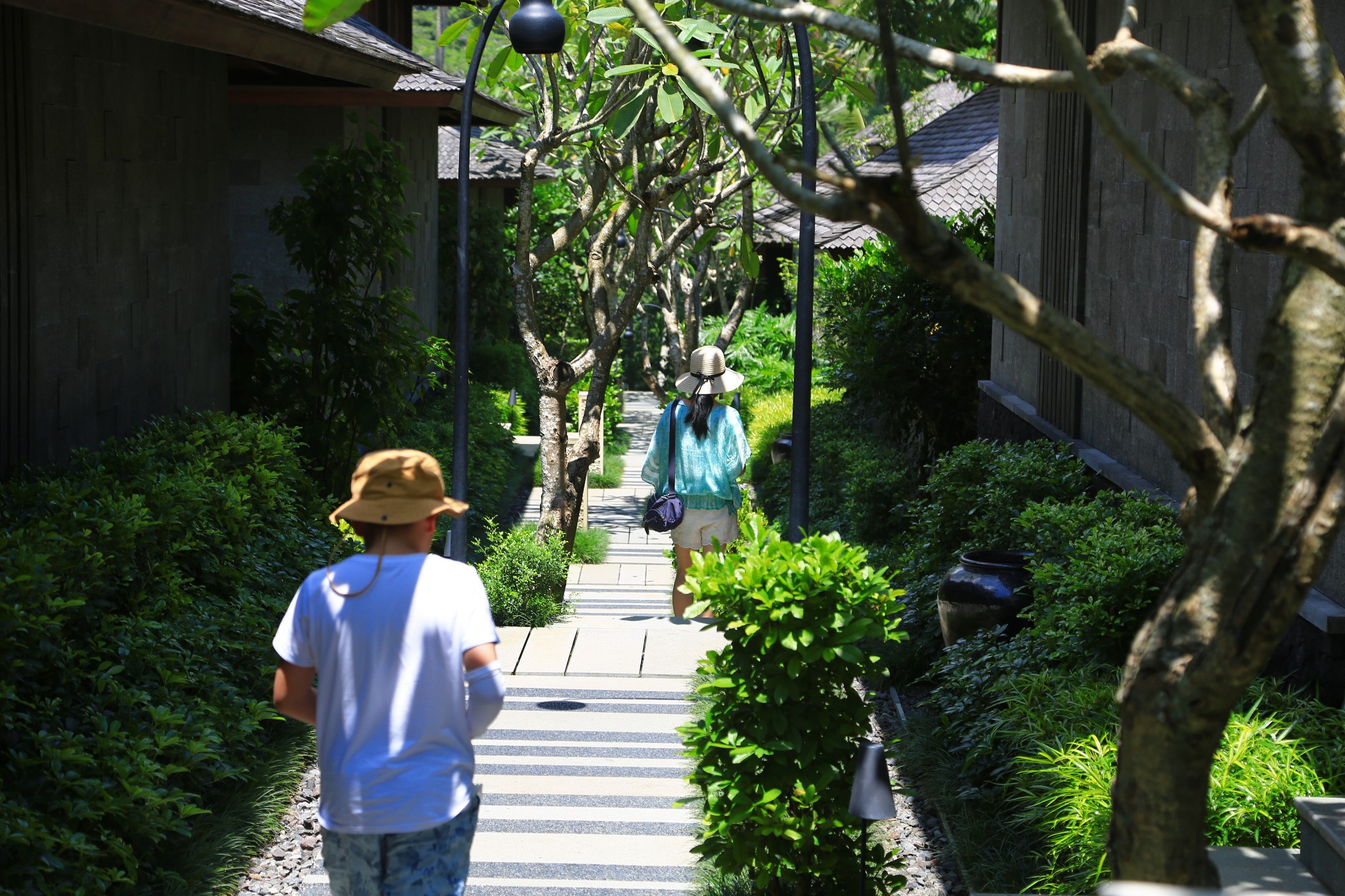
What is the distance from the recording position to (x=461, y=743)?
11.0ft

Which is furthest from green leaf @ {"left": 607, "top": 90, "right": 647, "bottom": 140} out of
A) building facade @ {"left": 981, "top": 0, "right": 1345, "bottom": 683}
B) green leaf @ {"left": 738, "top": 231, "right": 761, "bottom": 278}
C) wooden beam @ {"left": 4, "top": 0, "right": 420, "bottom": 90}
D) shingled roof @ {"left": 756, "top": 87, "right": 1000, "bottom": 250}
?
shingled roof @ {"left": 756, "top": 87, "right": 1000, "bottom": 250}

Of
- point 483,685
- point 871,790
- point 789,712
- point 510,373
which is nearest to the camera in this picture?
point 483,685

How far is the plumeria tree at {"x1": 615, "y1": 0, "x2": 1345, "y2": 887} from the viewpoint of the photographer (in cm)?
239

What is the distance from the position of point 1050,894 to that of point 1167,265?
4241 mm

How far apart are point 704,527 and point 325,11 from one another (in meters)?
6.53

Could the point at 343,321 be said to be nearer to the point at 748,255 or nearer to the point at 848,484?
the point at 748,255

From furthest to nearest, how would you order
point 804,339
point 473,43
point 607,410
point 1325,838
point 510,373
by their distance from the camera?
point 607,410
point 510,373
point 473,43
point 804,339
point 1325,838

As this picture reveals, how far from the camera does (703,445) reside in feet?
29.6

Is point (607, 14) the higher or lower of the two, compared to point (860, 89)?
lower

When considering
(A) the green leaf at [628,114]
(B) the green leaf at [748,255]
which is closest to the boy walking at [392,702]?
(A) the green leaf at [628,114]

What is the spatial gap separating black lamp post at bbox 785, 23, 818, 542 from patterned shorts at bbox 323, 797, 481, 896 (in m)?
3.74

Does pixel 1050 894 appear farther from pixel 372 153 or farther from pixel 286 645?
pixel 372 153

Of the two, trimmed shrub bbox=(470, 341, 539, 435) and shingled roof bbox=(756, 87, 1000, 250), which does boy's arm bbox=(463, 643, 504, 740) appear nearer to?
shingled roof bbox=(756, 87, 1000, 250)

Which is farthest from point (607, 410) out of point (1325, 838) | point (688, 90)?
point (1325, 838)
